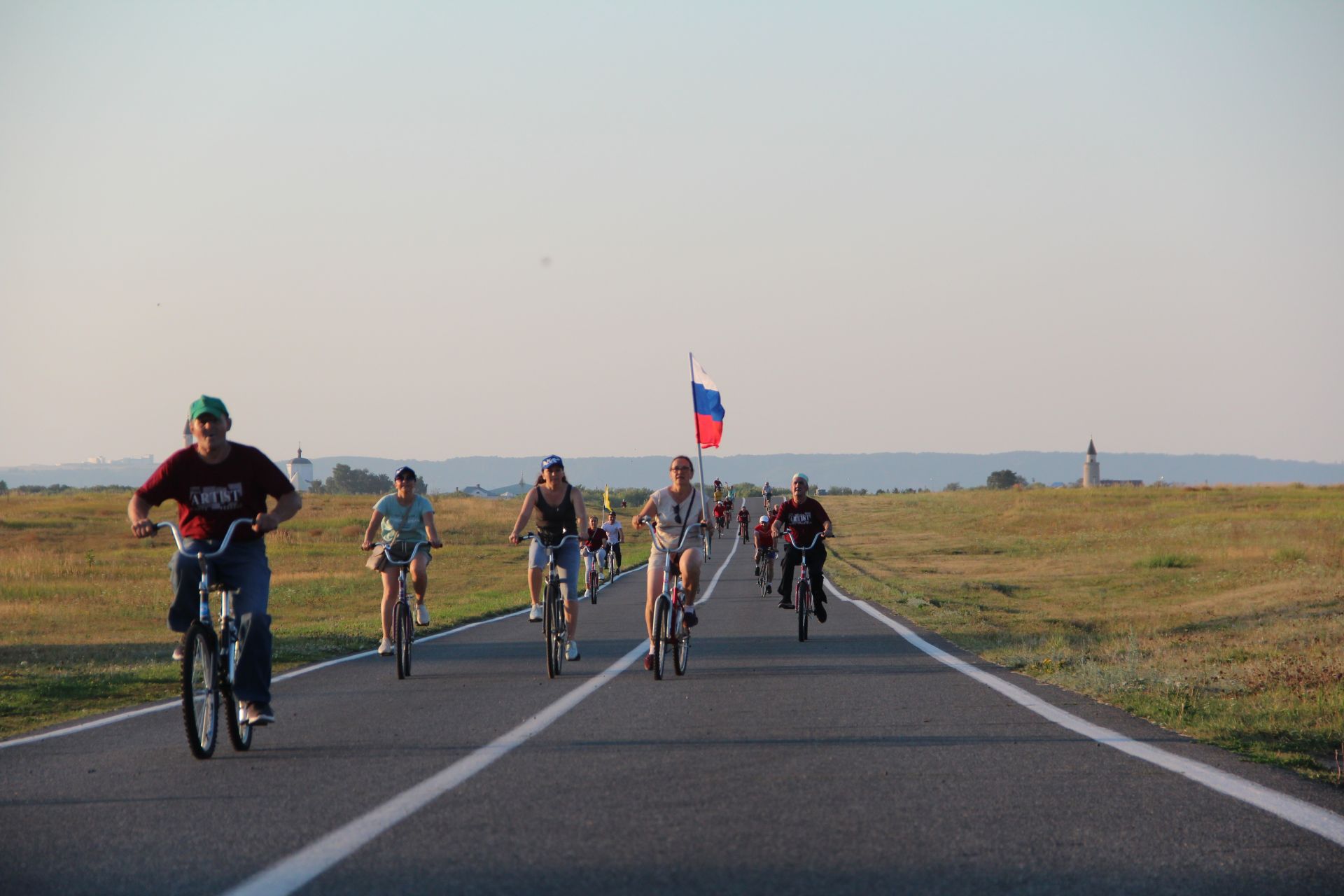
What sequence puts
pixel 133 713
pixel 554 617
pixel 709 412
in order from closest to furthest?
1. pixel 133 713
2. pixel 554 617
3. pixel 709 412

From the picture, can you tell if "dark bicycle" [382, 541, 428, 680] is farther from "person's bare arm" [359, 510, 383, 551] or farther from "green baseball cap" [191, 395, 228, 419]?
"green baseball cap" [191, 395, 228, 419]

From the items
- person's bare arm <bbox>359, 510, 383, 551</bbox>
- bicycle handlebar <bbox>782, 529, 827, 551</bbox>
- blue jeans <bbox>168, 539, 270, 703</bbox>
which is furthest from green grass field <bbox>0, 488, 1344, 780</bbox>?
blue jeans <bbox>168, 539, 270, 703</bbox>

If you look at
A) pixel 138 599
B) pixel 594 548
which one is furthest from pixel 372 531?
pixel 138 599

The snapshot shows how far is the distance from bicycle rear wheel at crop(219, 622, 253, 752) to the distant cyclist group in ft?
0.05

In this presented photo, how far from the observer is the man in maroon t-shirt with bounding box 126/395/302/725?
25.1ft

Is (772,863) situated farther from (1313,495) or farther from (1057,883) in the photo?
(1313,495)

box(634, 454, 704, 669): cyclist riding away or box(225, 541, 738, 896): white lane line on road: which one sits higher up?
box(634, 454, 704, 669): cyclist riding away

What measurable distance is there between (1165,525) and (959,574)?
93.5 feet

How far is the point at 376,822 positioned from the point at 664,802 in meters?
1.35

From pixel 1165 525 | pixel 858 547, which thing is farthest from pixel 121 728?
pixel 1165 525

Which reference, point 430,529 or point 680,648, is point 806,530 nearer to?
point 680,648

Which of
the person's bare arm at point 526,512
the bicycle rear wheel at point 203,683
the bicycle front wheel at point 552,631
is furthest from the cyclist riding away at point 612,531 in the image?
the bicycle rear wheel at point 203,683

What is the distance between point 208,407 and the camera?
763 centimetres

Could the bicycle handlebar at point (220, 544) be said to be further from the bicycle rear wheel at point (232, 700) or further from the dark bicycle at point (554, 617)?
the dark bicycle at point (554, 617)
